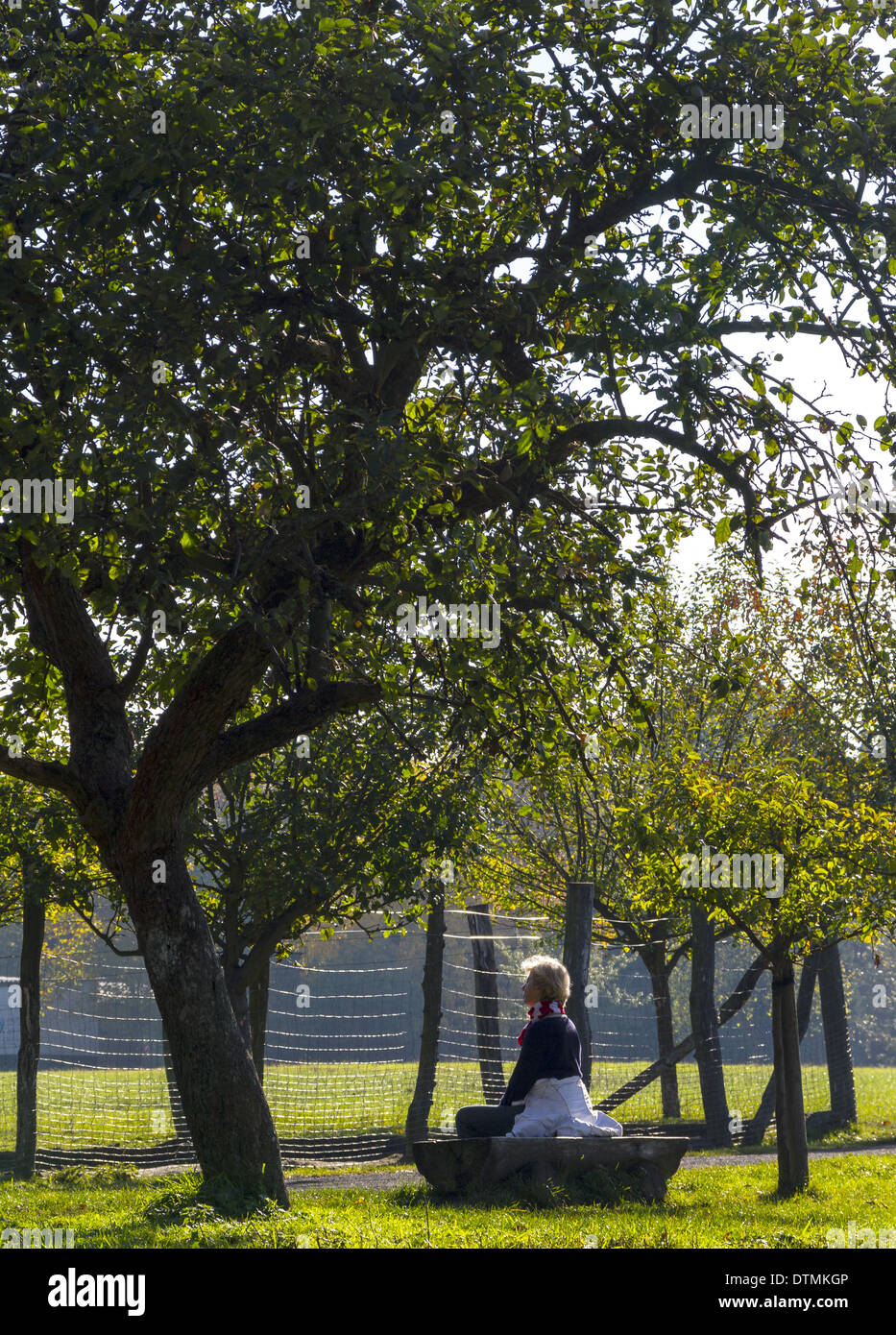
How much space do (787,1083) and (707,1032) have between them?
7372 millimetres

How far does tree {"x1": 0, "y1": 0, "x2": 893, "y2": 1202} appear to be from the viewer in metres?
7.12

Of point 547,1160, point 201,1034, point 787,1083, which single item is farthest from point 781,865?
point 201,1034

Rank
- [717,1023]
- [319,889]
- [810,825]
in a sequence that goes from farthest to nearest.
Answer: [717,1023] → [319,889] → [810,825]

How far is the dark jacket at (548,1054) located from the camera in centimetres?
886

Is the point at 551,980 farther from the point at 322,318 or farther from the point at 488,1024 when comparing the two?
the point at 488,1024

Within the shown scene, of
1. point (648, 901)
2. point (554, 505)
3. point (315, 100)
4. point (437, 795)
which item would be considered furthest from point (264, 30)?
point (437, 795)

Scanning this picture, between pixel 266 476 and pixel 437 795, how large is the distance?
292 inches

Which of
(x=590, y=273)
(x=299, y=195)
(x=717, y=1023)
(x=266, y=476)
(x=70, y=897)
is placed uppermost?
(x=299, y=195)

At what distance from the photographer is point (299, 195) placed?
734 centimetres

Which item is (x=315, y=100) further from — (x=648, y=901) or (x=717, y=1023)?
(x=717, y=1023)

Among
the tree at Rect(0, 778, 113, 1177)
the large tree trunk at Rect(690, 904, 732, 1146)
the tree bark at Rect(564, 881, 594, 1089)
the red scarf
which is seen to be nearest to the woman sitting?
the red scarf

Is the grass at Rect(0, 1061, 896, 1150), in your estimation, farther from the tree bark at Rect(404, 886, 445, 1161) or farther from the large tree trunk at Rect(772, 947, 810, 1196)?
the large tree trunk at Rect(772, 947, 810, 1196)

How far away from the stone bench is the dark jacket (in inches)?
17.7

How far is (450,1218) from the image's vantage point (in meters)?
7.56
